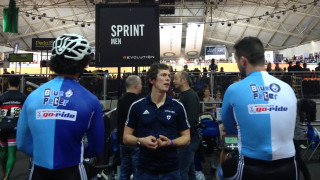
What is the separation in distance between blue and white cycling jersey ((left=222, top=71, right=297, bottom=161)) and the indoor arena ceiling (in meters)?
20.6

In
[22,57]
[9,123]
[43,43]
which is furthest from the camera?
[22,57]

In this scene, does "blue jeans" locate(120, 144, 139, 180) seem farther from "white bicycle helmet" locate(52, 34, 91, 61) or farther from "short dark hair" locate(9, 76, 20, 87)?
"short dark hair" locate(9, 76, 20, 87)

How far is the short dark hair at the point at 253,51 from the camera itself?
5.94 ft

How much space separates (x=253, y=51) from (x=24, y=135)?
1671 millimetres

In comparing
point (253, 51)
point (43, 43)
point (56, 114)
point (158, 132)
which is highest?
point (43, 43)

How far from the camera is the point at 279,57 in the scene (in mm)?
24031

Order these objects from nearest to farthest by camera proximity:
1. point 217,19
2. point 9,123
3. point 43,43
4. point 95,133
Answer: point 95,133
point 9,123
point 43,43
point 217,19

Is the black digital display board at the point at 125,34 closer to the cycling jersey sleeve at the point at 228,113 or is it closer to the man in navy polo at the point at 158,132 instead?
the man in navy polo at the point at 158,132

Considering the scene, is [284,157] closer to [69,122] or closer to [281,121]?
[281,121]

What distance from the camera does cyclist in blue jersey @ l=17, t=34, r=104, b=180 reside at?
5.02ft

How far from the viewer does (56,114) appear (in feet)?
5.05

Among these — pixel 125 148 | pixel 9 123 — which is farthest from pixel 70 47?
pixel 9 123

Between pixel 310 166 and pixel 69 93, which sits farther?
pixel 310 166

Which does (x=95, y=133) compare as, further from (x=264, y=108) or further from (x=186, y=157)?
(x=186, y=157)
